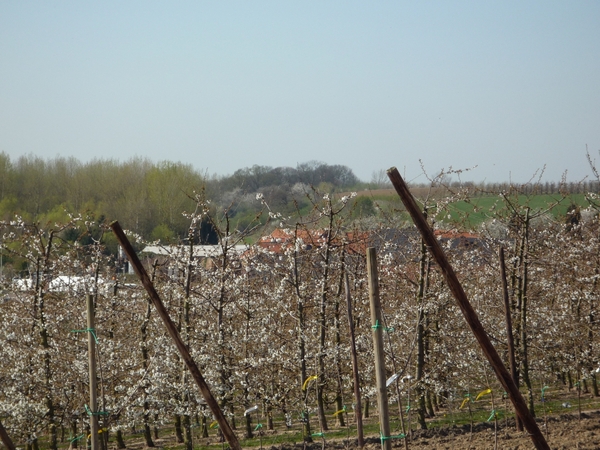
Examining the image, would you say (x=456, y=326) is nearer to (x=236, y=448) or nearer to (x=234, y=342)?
(x=234, y=342)

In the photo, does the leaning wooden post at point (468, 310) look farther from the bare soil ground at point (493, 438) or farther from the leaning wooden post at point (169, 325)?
the bare soil ground at point (493, 438)

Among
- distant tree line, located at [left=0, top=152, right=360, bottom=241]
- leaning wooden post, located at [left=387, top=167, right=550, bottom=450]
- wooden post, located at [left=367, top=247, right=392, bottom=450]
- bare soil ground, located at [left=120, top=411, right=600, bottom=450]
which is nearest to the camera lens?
leaning wooden post, located at [left=387, top=167, right=550, bottom=450]

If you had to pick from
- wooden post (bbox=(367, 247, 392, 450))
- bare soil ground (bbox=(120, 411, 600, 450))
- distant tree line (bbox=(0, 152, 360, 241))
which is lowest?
bare soil ground (bbox=(120, 411, 600, 450))

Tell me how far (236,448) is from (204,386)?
495 millimetres

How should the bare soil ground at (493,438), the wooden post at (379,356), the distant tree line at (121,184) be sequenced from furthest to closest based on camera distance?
the distant tree line at (121,184) → the bare soil ground at (493,438) → the wooden post at (379,356)

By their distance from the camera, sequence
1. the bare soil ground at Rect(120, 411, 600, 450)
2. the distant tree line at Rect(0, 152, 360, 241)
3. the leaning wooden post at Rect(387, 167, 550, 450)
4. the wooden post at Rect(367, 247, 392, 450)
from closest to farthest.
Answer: the leaning wooden post at Rect(387, 167, 550, 450), the wooden post at Rect(367, 247, 392, 450), the bare soil ground at Rect(120, 411, 600, 450), the distant tree line at Rect(0, 152, 360, 241)

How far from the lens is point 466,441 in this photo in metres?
9.55

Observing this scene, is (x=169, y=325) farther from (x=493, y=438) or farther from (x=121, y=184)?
(x=121, y=184)

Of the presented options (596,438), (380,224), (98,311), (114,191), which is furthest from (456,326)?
(114,191)

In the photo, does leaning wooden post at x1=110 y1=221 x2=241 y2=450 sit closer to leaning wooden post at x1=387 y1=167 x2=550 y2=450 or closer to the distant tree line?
leaning wooden post at x1=387 y1=167 x2=550 y2=450

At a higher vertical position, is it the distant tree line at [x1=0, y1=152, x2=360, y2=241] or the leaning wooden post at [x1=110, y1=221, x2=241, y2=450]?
the distant tree line at [x1=0, y1=152, x2=360, y2=241]

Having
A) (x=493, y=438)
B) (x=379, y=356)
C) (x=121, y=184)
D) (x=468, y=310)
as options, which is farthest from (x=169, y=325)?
(x=121, y=184)

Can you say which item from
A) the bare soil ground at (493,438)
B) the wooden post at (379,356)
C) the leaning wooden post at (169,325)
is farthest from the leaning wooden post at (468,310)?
the bare soil ground at (493,438)

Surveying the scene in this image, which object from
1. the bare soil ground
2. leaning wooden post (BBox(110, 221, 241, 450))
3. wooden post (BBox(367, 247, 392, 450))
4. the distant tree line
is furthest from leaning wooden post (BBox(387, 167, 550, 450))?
the distant tree line
